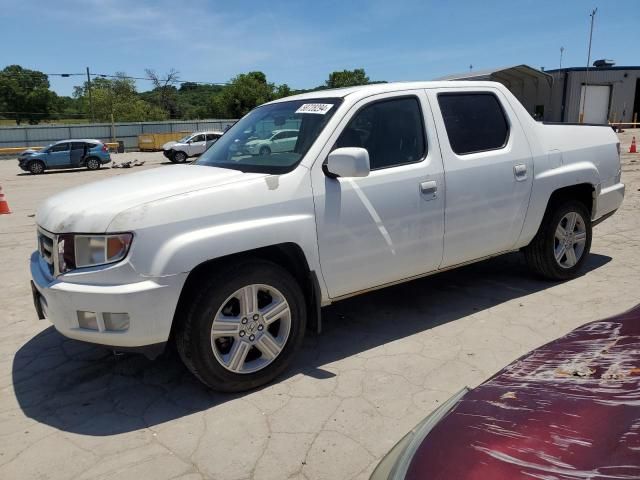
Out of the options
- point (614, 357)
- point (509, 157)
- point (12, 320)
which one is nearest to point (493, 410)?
point (614, 357)

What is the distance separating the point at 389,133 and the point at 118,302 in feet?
7.25

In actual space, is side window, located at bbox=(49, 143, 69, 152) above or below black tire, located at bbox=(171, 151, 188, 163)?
above

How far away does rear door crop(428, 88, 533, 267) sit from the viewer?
4086mm

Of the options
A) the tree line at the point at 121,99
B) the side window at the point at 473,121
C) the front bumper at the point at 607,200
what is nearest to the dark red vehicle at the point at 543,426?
the side window at the point at 473,121

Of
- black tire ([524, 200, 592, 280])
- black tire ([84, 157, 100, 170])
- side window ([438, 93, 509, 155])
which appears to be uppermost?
side window ([438, 93, 509, 155])

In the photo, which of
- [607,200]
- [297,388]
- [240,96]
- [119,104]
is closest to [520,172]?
[607,200]

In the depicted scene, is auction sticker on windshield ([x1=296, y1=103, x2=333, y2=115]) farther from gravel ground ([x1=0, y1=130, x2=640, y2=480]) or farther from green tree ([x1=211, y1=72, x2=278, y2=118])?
green tree ([x1=211, y1=72, x2=278, y2=118])

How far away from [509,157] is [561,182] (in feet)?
2.38

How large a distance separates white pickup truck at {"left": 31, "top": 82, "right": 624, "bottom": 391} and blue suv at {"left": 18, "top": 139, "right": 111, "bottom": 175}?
23075mm

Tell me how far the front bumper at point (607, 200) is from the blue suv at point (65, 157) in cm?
2435

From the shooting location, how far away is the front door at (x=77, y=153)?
24703 mm

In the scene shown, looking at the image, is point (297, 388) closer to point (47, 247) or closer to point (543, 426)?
point (47, 247)

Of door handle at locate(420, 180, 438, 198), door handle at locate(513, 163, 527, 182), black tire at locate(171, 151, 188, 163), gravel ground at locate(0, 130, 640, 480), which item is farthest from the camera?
black tire at locate(171, 151, 188, 163)

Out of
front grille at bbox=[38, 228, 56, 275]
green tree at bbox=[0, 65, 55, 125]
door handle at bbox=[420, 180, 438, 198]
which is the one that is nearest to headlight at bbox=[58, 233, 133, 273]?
front grille at bbox=[38, 228, 56, 275]
